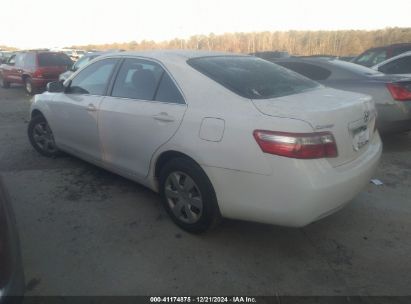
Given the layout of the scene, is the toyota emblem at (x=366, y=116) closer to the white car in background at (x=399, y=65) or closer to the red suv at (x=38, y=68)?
the white car in background at (x=399, y=65)

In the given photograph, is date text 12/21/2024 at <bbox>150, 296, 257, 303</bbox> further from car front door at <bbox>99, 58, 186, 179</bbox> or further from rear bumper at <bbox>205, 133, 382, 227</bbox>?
car front door at <bbox>99, 58, 186, 179</bbox>

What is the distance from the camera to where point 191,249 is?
3027mm

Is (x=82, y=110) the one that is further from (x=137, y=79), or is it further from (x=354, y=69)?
(x=354, y=69)

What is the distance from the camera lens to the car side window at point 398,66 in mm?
7086

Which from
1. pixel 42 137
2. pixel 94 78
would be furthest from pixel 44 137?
pixel 94 78

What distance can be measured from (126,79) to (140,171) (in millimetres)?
1006

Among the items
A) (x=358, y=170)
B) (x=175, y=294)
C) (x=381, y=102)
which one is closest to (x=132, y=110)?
(x=175, y=294)

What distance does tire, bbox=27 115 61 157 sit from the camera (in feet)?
16.8

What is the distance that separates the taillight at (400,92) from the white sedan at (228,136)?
233 centimetres

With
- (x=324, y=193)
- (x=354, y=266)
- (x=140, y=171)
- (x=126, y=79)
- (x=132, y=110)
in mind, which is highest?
(x=126, y=79)

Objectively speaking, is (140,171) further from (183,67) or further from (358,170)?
(358,170)

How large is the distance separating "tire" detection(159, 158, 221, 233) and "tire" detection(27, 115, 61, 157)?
2.54 meters

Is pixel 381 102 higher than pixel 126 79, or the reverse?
pixel 126 79

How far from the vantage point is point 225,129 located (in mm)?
2682
